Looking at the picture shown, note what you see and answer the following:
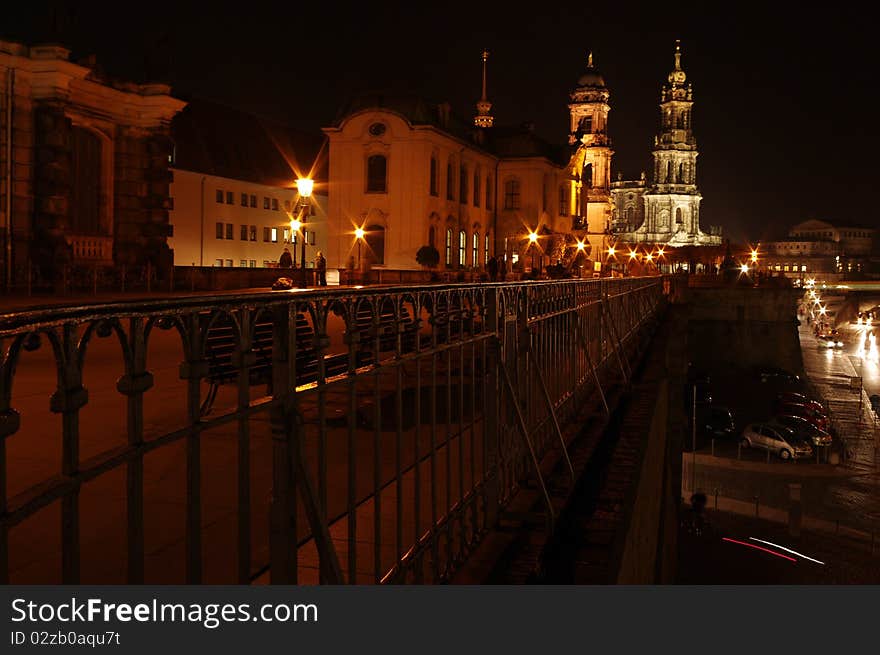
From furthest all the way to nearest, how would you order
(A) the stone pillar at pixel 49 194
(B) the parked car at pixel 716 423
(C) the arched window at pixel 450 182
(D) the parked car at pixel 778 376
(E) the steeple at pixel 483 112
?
1. (E) the steeple at pixel 483 112
2. (D) the parked car at pixel 778 376
3. (C) the arched window at pixel 450 182
4. (B) the parked car at pixel 716 423
5. (A) the stone pillar at pixel 49 194

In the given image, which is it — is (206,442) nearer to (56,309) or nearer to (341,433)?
(341,433)

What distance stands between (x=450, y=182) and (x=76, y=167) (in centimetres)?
2966

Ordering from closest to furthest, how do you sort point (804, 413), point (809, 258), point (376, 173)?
point (804, 413), point (376, 173), point (809, 258)

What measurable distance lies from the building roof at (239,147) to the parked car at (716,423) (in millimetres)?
26548

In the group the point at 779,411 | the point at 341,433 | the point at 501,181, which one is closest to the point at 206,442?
the point at 341,433

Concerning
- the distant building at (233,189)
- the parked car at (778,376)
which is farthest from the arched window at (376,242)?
the parked car at (778,376)

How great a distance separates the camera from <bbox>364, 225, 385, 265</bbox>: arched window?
49.8 metres

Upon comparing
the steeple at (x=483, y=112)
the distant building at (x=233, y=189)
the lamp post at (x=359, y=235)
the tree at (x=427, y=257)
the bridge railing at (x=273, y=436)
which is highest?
the steeple at (x=483, y=112)

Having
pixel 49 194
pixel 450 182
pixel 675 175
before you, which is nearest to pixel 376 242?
pixel 450 182

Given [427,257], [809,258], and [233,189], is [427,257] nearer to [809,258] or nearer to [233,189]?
[233,189]

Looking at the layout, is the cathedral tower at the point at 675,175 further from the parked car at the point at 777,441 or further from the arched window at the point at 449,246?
the parked car at the point at 777,441

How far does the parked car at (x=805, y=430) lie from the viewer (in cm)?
3978

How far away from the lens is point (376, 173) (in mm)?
49844

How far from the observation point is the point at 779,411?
48688mm
